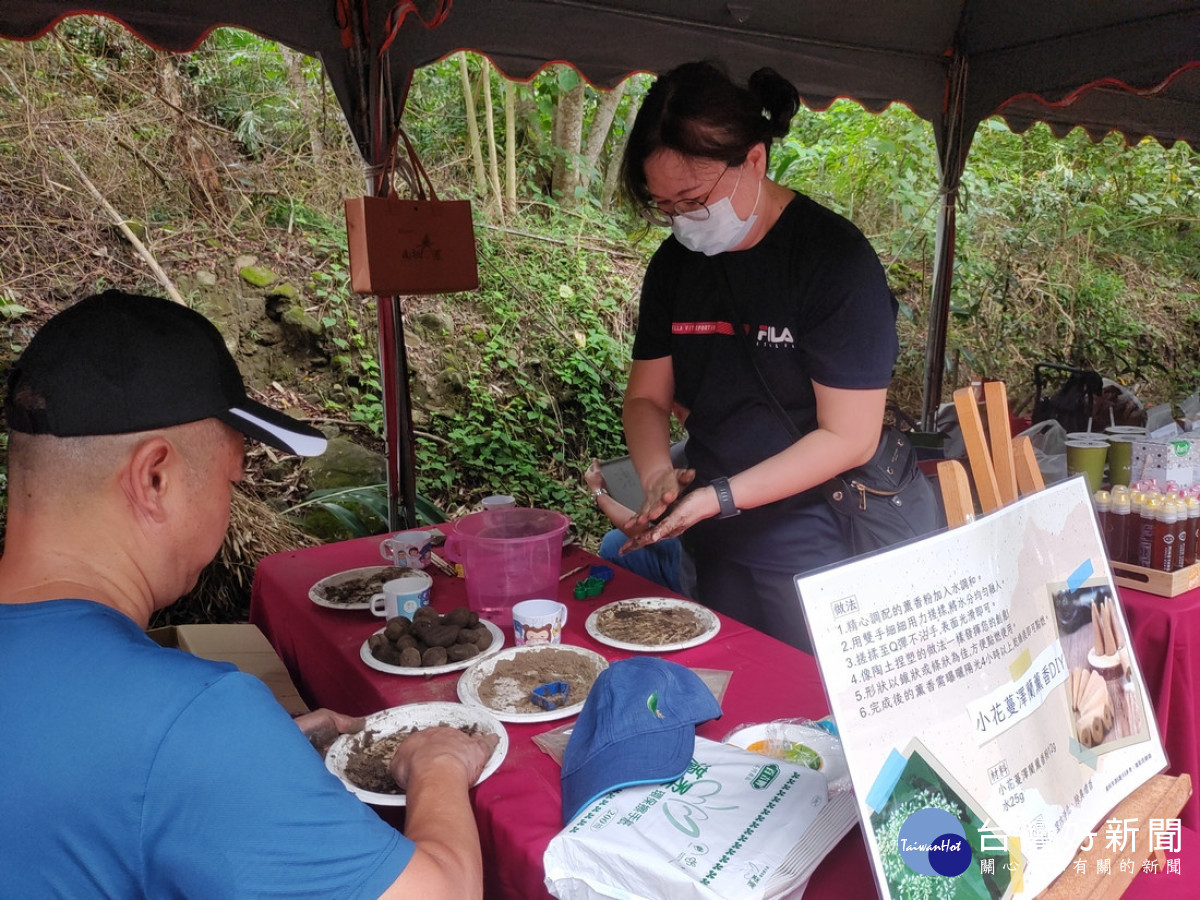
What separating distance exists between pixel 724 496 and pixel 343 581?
977 millimetres

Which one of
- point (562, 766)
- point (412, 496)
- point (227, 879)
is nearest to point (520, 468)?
point (412, 496)

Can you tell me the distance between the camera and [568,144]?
25.4ft

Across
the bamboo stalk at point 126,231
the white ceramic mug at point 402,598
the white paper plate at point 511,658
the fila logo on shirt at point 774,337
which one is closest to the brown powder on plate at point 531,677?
the white paper plate at point 511,658

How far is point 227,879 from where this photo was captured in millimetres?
770

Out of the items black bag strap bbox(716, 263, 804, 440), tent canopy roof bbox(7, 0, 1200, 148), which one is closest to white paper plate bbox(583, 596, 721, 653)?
black bag strap bbox(716, 263, 804, 440)

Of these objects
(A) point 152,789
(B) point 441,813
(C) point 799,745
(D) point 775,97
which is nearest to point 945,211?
(D) point 775,97

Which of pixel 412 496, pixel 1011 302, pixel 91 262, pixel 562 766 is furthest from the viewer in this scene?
pixel 1011 302

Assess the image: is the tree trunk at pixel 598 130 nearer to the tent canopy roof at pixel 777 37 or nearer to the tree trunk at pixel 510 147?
the tree trunk at pixel 510 147

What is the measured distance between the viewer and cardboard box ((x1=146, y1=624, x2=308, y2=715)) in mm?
1979

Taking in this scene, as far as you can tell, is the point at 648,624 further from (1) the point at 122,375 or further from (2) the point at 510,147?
(2) the point at 510,147

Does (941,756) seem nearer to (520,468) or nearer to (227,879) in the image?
(227,879)

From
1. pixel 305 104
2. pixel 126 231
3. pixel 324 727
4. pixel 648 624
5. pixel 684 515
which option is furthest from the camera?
pixel 305 104

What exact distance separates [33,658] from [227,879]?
0.96 feet

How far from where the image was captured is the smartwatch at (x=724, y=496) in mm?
1878
